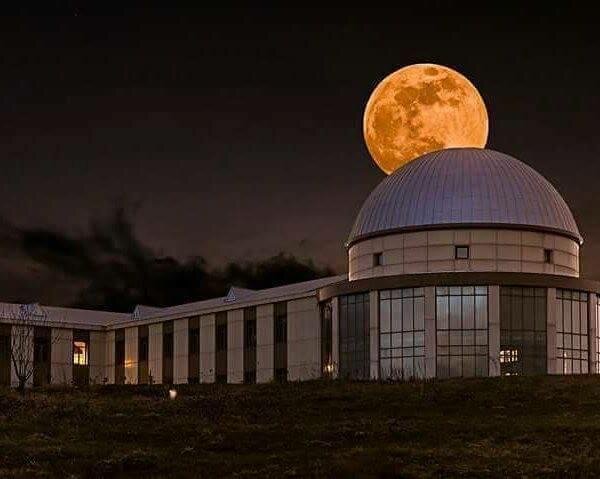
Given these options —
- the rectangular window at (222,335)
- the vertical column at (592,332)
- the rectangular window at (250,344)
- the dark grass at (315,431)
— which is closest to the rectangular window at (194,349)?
the rectangular window at (222,335)

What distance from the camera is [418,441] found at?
119ft

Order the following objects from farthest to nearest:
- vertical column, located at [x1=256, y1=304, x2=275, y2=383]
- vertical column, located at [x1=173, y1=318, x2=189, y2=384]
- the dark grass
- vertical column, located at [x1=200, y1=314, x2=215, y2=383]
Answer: vertical column, located at [x1=173, y1=318, x2=189, y2=384]
vertical column, located at [x1=200, y1=314, x2=215, y2=383]
vertical column, located at [x1=256, y1=304, x2=275, y2=383]
the dark grass

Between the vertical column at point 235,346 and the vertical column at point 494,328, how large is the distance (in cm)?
2581

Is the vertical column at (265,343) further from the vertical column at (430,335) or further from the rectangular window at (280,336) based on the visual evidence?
the vertical column at (430,335)

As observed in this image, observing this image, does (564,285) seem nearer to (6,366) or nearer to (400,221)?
(400,221)

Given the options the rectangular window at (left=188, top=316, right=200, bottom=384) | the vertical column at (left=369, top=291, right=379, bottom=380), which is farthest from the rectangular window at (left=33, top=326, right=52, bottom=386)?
the vertical column at (left=369, top=291, right=379, bottom=380)

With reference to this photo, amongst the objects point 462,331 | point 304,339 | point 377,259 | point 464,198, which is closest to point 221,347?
point 304,339

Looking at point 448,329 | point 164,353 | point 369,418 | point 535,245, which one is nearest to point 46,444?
point 369,418

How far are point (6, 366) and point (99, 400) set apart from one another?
53.2 meters

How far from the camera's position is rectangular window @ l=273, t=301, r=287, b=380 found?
278 feet

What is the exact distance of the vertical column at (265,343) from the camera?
86188 mm

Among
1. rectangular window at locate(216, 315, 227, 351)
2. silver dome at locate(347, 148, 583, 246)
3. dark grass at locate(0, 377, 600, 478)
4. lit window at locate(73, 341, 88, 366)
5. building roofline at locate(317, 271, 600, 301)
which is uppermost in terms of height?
silver dome at locate(347, 148, 583, 246)

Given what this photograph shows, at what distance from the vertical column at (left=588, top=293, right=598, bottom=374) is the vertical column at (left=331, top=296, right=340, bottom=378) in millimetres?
15263

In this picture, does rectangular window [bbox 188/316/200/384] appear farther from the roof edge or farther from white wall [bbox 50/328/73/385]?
the roof edge
